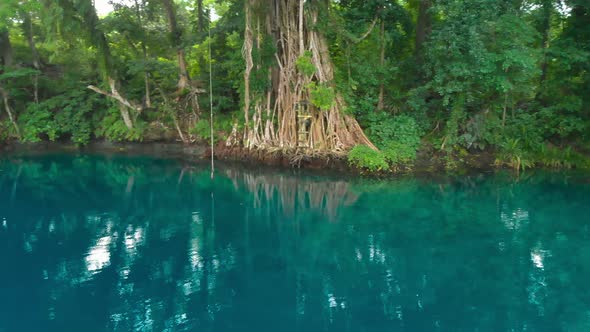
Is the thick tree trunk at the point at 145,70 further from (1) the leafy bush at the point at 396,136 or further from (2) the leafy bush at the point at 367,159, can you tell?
(1) the leafy bush at the point at 396,136

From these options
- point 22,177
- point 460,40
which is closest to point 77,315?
point 22,177

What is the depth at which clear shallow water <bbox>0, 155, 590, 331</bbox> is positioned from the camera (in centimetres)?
594

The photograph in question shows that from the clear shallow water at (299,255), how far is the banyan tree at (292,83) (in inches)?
84.7

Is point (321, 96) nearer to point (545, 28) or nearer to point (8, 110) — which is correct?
point (545, 28)

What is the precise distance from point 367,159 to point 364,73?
3.32 meters

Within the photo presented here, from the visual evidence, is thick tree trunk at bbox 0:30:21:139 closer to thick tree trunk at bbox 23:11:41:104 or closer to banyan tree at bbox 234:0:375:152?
thick tree trunk at bbox 23:11:41:104

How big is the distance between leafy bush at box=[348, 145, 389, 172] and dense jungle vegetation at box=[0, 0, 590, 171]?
0.04m

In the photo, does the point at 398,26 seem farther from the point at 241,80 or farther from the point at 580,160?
the point at 580,160

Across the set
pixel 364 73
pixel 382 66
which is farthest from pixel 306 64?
pixel 382 66

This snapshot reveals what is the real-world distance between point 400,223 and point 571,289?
3.64 meters

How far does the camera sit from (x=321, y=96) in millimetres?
14172

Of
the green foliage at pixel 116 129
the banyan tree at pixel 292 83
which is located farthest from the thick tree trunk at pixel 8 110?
the banyan tree at pixel 292 83

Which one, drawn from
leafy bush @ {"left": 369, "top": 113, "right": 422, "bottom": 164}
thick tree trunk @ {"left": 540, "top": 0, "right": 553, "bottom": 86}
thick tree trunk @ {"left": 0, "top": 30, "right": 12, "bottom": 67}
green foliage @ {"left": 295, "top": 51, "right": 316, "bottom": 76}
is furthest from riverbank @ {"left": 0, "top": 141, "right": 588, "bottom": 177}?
thick tree trunk @ {"left": 0, "top": 30, "right": 12, "bottom": 67}

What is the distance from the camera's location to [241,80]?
638 inches
